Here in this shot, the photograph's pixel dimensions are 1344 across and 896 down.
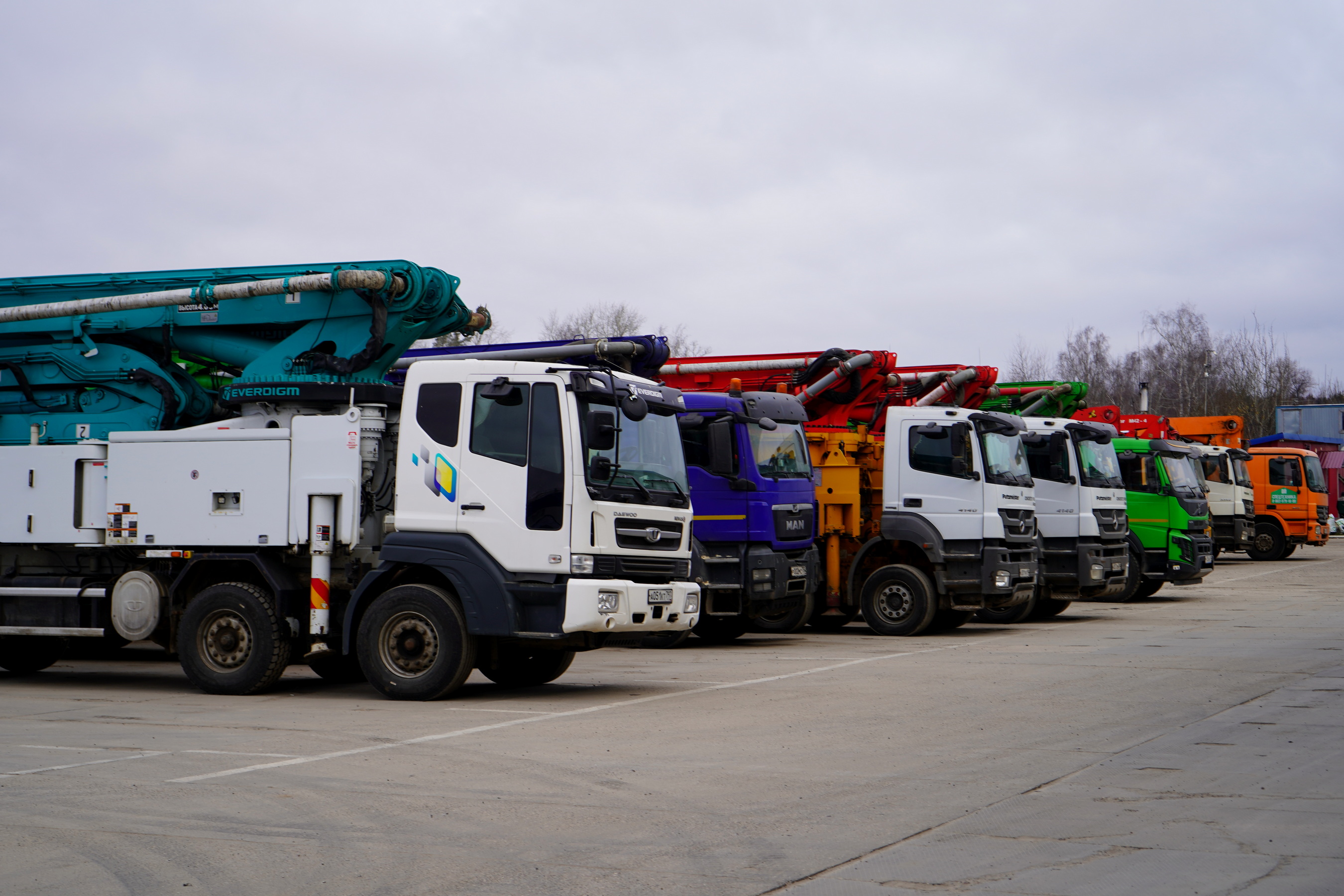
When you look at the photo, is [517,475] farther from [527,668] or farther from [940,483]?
[940,483]

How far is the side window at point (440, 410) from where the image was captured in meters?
11.0

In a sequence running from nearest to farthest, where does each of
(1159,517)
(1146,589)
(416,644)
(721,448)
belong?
(416,644) → (721,448) → (1159,517) → (1146,589)

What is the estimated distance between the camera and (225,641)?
1166 cm

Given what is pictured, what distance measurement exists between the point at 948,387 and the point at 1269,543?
65.7ft

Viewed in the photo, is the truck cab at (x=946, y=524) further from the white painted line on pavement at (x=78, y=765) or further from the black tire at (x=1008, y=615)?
the white painted line on pavement at (x=78, y=765)

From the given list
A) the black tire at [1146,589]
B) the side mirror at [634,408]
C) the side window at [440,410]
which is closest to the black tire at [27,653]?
the side window at [440,410]

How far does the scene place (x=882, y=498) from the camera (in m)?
18.3

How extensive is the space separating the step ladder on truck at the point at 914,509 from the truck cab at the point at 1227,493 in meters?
14.9

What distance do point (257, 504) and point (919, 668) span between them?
260 inches

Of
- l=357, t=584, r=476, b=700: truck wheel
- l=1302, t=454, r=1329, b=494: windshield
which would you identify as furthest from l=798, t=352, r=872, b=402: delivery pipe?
l=1302, t=454, r=1329, b=494: windshield

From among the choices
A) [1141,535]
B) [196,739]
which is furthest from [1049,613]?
[196,739]

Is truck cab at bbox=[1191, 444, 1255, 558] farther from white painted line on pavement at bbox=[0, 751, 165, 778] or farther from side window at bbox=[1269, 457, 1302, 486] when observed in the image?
white painted line on pavement at bbox=[0, 751, 165, 778]

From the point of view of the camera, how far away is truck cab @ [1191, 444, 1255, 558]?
31.6 metres

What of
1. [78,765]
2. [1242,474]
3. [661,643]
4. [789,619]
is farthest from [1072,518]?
[78,765]
